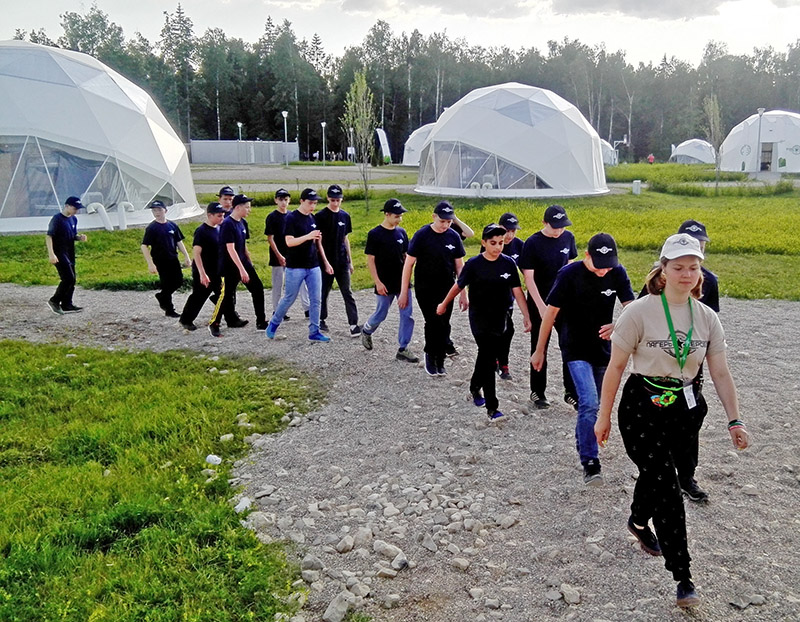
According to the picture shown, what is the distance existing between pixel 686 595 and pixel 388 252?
495 cm

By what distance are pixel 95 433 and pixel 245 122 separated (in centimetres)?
6753

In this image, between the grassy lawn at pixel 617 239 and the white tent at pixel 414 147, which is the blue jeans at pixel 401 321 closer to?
the grassy lawn at pixel 617 239

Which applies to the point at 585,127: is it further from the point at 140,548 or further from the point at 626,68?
the point at 626,68

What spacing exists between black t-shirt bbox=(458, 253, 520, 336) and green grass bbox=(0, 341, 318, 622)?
5.99ft

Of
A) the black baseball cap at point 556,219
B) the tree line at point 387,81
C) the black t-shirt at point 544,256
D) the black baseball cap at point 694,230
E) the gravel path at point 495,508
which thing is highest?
the tree line at point 387,81

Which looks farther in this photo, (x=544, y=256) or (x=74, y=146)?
(x=74, y=146)

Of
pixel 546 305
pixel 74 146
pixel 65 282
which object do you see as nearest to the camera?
pixel 546 305

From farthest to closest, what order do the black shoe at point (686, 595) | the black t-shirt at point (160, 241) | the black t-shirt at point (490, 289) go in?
the black t-shirt at point (160, 241) < the black t-shirt at point (490, 289) < the black shoe at point (686, 595)

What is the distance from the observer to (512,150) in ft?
82.4

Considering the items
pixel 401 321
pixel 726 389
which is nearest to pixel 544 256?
pixel 401 321

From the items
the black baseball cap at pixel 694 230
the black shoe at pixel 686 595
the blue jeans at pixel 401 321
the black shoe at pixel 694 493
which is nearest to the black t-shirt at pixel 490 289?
the black baseball cap at pixel 694 230

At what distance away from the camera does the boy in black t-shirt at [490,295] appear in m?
5.77

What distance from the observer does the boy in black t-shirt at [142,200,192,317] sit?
9.49 m

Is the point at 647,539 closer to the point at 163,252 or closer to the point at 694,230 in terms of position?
the point at 694,230
